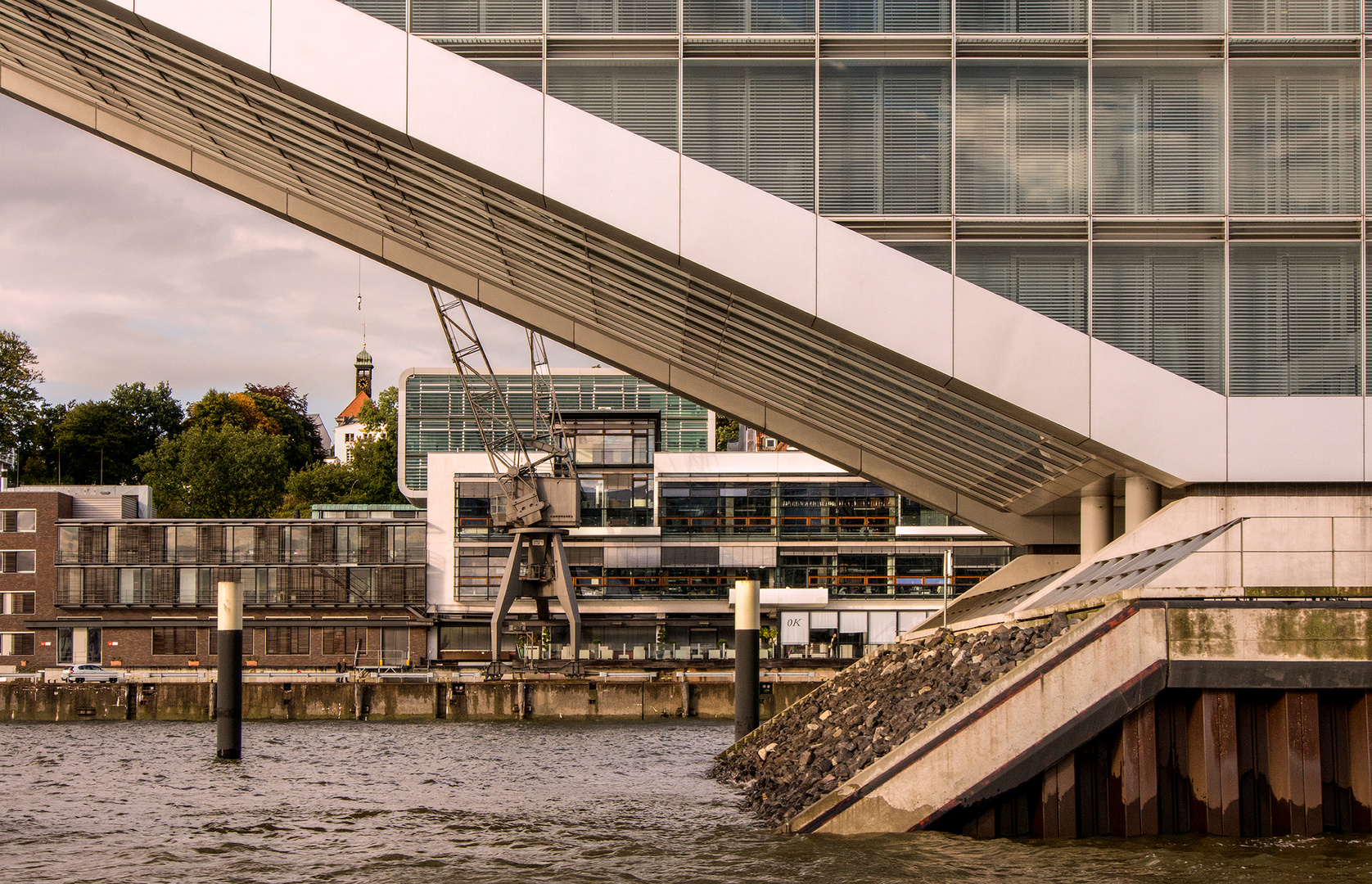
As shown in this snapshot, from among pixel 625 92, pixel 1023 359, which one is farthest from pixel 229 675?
pixel 1023 359

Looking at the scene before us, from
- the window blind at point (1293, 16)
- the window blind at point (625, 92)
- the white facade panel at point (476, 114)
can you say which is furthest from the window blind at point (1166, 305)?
the white facade panel at point (476, 114)

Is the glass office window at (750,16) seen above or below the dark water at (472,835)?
above

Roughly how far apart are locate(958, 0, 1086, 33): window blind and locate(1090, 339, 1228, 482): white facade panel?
4.53m

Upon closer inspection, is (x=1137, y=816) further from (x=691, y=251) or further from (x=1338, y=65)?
(x=1338, y=65)

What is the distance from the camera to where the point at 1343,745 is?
13.5 metres

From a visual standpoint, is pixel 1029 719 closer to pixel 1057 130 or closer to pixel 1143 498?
pixel 1143 498

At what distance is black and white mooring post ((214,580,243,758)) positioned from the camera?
30.0 m

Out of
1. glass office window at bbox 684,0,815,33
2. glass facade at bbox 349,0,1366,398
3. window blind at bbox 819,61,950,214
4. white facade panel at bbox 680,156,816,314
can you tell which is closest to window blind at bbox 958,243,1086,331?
glass facade at bbox 349,0,1366,398

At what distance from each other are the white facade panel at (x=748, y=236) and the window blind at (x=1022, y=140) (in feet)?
7.46

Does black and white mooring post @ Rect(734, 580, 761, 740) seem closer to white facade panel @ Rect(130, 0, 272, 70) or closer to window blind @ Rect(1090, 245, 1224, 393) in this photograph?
window blind @ Rect(1090, 245, 1224, 393)

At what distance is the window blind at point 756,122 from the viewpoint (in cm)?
1877

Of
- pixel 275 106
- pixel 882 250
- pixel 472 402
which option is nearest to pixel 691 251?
pixel 882 250

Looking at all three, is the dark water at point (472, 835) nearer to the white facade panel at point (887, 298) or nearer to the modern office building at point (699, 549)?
the white facade panel at point (887, 298)

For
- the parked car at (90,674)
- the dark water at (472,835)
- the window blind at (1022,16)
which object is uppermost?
the window blind at (1022,16)
